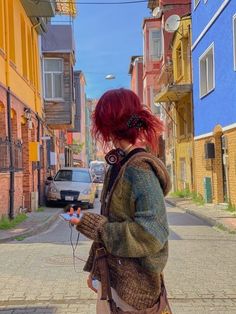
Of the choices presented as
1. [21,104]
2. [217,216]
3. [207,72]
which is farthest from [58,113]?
[217,216]

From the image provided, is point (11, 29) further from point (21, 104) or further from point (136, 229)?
point (136, 229)

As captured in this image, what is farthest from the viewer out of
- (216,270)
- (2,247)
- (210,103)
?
(210,103)

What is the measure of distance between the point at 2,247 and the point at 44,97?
14.2m

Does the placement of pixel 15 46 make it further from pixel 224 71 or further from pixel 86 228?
pixel 86 228

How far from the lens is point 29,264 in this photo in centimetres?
783

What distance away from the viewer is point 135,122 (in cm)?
254

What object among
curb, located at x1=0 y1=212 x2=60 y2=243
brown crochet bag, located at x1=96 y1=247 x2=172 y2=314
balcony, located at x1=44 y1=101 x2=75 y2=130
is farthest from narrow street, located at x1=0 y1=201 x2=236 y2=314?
balcony, located at x1=44 y1=101 x2=75 y2=130

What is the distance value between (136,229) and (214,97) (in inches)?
593

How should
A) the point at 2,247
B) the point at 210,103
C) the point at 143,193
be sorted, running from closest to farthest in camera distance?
1. the point at 143,193
2. the point at 2,247
3. the point at 210,103

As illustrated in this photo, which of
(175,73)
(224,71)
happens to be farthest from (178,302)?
(175,73)

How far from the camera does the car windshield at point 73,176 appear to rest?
806 inches

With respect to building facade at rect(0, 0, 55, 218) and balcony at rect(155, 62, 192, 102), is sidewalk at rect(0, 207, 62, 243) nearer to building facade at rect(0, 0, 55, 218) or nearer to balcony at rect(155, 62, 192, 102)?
building facade at rect(0, 0, 55, 218)

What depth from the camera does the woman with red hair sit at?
2.37 m

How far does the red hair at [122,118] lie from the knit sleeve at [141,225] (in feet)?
0.74
